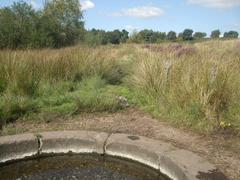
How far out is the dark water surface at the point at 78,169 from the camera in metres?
3.23

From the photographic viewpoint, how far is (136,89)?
19.5 ft

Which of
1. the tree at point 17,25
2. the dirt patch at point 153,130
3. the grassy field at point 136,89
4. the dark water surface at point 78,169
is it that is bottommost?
the dark water surface at point 78,169

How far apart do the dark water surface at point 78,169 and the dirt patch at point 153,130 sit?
0.54 meters

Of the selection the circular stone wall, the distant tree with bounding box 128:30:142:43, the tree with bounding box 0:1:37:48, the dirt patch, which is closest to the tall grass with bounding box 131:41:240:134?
the dirt patch

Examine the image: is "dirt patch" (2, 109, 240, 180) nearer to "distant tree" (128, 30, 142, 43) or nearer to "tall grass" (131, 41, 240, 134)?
"tall grass" (131, 41, 240, 134)

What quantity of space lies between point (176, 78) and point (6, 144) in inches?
107

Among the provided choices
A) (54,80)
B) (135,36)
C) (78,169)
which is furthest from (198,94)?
(135,36)

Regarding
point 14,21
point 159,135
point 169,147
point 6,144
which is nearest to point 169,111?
point 159,135

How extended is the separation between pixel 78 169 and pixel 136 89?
2.78 metres

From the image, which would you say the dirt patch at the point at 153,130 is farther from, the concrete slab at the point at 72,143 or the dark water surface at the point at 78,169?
the dark water surface at the point at 78,169

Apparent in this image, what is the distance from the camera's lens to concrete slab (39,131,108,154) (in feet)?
12.0

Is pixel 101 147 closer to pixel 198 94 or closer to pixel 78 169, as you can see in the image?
pixel 78 169

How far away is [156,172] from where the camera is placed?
3.29 metres

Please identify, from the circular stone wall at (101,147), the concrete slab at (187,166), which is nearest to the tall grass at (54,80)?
the circular stone wall at (101,147)
